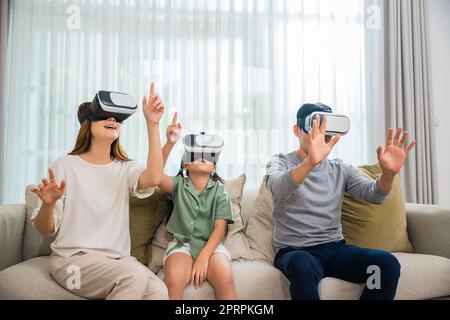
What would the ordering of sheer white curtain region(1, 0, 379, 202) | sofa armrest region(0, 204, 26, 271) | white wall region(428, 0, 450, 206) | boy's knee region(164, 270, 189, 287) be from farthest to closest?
white wall region(428, 0, 450, 206) → sheer white curtain region(1, 0, 379, 202) → sofa armrest region(0, 204, 26, 271) → boy's knee region(164, 270, 189, 287)

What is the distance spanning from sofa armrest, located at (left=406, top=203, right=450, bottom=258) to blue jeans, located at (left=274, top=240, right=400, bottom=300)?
0.49 metres

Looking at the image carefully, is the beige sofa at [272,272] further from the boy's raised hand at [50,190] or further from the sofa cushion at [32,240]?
the boy's raised hand at [50,190]

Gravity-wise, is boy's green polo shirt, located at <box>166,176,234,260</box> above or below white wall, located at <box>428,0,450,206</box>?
below

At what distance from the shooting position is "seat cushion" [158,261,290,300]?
1.42 metres

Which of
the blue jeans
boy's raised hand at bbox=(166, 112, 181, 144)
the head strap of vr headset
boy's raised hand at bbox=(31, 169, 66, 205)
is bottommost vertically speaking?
the blue jeans

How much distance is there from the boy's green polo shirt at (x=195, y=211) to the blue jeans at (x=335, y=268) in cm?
30

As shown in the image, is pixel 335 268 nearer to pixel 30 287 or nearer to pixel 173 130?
pixel 173 130

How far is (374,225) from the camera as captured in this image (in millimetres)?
1831

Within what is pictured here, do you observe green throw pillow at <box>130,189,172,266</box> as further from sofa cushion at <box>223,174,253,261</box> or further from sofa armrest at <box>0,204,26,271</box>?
sofa armrest at <box>0,204,26,271</box>

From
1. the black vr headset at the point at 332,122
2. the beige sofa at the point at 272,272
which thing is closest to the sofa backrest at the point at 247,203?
the beige sofa at the point at 272,272

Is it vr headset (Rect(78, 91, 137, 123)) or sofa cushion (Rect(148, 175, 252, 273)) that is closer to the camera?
vr headset (Rect(78, 91, 137, 123))

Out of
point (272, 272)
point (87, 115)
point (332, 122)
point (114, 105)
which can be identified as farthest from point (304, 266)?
point (87, 115)

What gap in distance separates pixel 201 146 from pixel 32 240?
2.94ft

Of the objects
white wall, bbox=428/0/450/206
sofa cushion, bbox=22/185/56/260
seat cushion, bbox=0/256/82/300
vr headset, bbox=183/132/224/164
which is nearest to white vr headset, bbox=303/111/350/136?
vr headset, bbox=183/132/224/164
